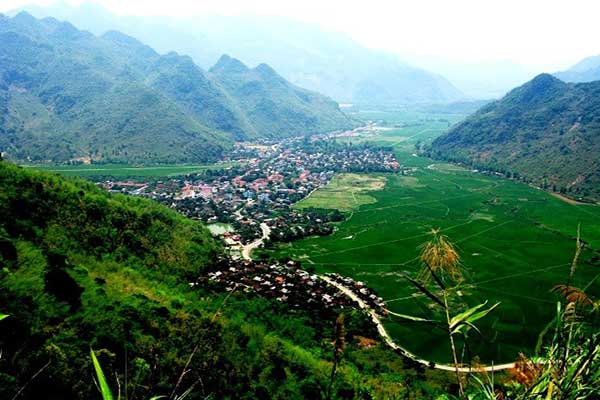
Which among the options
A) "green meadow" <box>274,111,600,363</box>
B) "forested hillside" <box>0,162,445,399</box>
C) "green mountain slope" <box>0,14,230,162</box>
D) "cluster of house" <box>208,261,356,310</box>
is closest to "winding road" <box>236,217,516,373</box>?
"green meadow" <box>274,111,600,363</box>

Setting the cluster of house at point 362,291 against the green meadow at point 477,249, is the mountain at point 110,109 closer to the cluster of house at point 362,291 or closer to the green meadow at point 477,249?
the green meadow at point 477,249

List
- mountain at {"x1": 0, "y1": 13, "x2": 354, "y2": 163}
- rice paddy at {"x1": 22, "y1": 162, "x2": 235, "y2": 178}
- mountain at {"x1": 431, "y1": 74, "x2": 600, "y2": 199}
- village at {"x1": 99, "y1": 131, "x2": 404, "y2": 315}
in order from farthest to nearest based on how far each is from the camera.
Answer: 1. mountain at {"x1": 0, "y1": 13, "x2": 354, "y2": 163}
2. rice paddy at {"x1": 22, "y1": 162, "x2": 235, "y2": 178}
3. mountain at {"x1": 431, "y1": 74, "x2": 600, "y2": 199}
4. village at {"x1": 99, "y1": 131, "x2": 404, "y2": 315}

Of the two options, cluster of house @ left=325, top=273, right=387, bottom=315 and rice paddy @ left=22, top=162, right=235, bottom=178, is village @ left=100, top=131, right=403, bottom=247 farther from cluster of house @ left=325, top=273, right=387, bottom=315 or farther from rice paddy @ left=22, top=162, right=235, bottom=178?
cluster of house @ left=325, top=273, right=387, bottom=315

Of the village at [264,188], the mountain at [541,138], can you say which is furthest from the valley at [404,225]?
the mountain at [541,138]

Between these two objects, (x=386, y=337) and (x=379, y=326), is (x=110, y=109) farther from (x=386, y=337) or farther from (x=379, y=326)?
(x=386, y=337)

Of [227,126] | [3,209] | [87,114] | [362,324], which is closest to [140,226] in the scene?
[3,209]
